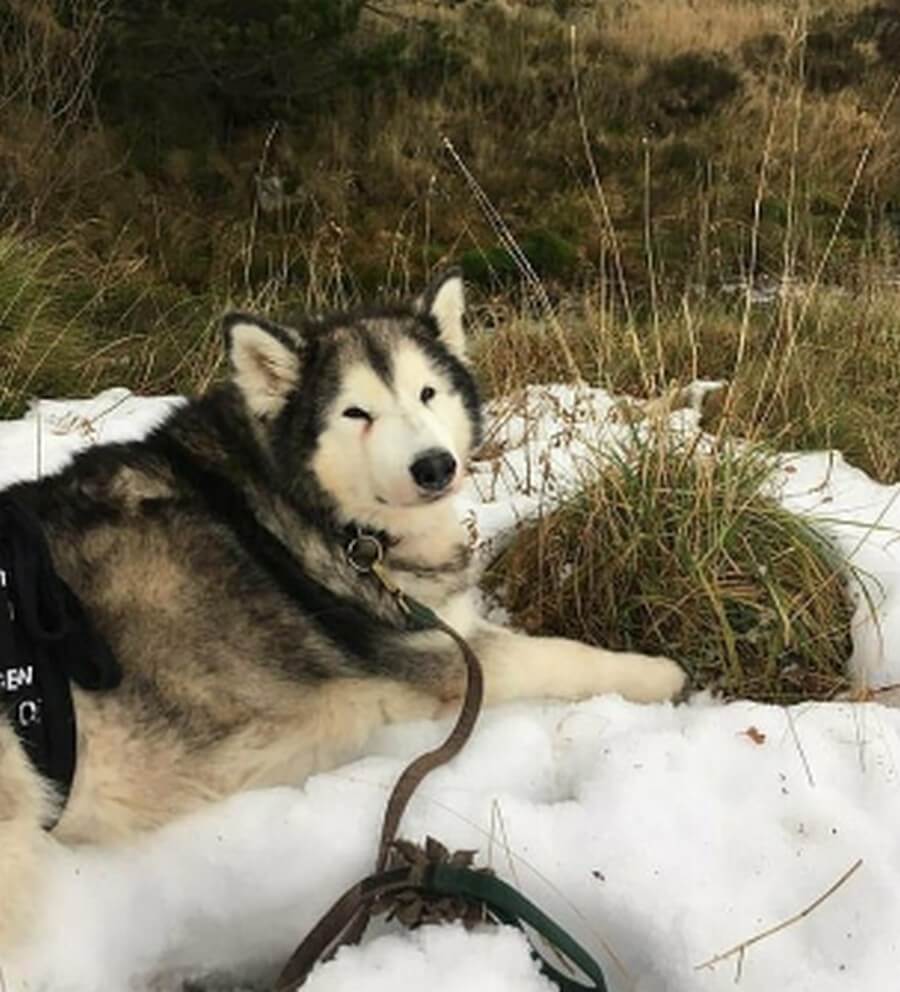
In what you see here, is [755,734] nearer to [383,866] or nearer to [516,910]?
[516,910]

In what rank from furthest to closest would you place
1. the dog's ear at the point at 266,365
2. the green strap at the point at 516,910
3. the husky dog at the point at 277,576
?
the dog's ear at the point at 266,365
the husky dog at the point at 277,576
the green strap at the point at 516,910

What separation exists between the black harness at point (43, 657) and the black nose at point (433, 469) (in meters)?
0.75

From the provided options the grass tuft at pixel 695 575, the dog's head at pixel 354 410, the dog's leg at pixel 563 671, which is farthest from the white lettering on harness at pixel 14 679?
the grass tuft at pixel 695 575

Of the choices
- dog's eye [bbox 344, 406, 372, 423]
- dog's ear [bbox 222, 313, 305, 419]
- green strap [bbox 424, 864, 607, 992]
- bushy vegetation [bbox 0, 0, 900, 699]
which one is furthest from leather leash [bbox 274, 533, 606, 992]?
bushy vegetation [bbox 0, 0, 900, 699]

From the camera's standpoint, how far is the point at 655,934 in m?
2.15

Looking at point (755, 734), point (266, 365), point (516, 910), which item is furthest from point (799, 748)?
point (266, 365)

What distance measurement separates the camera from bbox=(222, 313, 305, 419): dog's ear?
2637 millimetres

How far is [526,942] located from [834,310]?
4.41m

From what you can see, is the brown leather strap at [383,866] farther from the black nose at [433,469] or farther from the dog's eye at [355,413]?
the dog's eye at [355,413]

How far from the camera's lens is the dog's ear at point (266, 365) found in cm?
264

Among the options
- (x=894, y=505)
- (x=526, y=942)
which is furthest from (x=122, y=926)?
(x=894, y=505)

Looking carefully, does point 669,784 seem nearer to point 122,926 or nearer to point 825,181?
point 122,926

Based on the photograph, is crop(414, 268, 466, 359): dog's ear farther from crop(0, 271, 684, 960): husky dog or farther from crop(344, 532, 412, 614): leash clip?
crop(344, 532, 412, 614): leash clip

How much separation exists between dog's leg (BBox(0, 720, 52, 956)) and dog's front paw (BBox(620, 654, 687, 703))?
4.55ft
